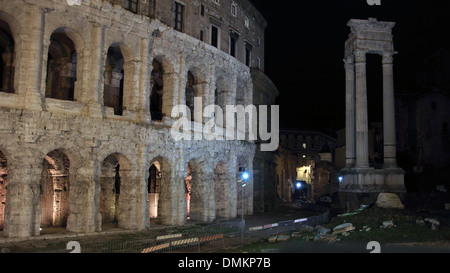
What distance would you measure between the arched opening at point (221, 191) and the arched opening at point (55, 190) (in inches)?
429

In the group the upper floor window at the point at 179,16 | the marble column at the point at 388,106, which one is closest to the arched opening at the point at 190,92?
the upper floor window at the point at 179,16

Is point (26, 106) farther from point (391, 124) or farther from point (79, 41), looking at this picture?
point (391, 124)

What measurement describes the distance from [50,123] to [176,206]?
29.8 feet

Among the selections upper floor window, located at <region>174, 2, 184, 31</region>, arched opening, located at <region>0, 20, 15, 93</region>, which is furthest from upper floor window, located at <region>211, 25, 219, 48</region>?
arched opening, located at <region>0, 20, 15, 93</region>

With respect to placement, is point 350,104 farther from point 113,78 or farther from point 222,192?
point 113,78

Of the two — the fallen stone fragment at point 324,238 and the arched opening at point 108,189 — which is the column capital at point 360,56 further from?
the arched opening at point 108,189

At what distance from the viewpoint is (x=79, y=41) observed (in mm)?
21453

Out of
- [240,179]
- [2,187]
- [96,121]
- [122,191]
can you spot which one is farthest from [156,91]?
[2,187]

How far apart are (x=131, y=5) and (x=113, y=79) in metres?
5.07

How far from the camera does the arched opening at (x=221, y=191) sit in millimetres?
29891

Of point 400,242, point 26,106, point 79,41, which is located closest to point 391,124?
point 400,242

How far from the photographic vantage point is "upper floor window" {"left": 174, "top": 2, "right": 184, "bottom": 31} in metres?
26.5

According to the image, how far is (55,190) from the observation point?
23.5m

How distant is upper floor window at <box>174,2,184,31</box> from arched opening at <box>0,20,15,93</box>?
981cm
